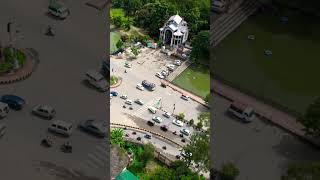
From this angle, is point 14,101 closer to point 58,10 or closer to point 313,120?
point 58,10

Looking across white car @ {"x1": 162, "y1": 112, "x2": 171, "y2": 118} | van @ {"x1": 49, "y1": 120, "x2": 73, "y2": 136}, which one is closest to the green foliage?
white car @ {"x1": 162, "y1": 112, "x2": 171, "y2": 118}

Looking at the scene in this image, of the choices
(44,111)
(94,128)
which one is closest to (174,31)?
(94,128)

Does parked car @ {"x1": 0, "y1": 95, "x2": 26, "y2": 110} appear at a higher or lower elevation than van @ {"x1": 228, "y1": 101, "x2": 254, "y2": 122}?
higher

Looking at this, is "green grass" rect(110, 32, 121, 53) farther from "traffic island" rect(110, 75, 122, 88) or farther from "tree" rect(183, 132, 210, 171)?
"tree" rect(183, 132, 210, 171)

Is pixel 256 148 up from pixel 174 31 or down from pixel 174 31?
down

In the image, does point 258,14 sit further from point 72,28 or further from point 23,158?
point 23,158
